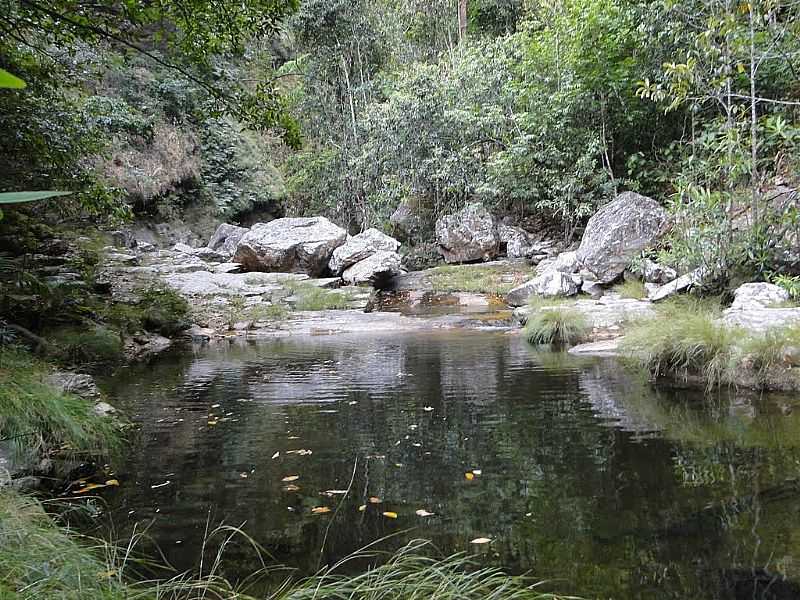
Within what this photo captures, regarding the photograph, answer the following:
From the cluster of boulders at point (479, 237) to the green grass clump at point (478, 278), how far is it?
1.47m

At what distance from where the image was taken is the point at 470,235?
1847cm

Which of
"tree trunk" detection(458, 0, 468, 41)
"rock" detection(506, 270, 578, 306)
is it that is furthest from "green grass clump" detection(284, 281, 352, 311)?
"tree trunk" detection(458, 0, 468, 41)

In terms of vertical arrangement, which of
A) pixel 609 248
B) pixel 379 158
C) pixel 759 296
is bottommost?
pixel 759 296

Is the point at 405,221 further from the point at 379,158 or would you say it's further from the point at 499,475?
the point at 499,475

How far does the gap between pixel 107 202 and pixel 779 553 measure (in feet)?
24.4

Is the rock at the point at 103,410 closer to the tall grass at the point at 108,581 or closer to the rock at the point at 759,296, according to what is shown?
the tall grass at the point at 108,581

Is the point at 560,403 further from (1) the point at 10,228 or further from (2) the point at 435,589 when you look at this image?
(1) the point at 10,228

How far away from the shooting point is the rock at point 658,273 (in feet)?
36.8

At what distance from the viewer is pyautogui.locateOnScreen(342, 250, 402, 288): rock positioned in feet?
54.7

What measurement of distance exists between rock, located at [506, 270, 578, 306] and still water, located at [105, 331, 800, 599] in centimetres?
583

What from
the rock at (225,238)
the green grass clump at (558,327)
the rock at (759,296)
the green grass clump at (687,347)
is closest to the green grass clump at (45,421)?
the green grass clump at (687,347)

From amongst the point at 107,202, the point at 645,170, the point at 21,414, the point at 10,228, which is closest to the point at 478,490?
the point at 21,414

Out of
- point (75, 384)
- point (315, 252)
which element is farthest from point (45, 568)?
point (315, 252)

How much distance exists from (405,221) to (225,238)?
20.9 feet
